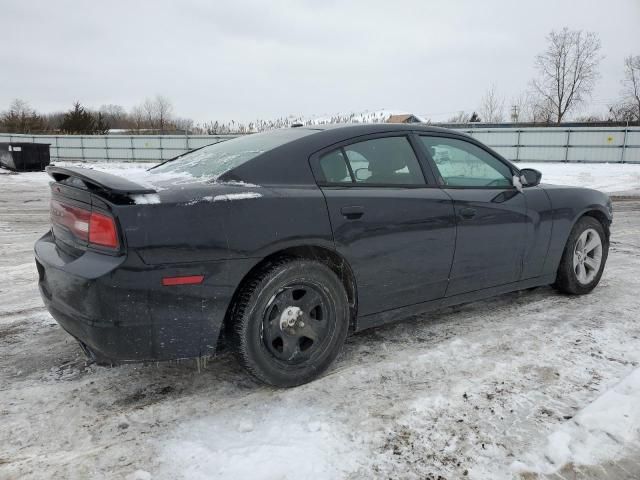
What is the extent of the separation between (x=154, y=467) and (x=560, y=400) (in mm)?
1988

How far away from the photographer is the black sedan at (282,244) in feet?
7.22

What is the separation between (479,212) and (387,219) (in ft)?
2.74

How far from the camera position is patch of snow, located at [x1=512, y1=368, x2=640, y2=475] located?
201 centimetres

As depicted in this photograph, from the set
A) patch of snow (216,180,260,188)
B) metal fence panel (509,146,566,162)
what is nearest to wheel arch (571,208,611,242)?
patch of snow (216,180,260,188)

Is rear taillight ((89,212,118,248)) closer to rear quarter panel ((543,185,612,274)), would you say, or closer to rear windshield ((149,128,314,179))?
rear windshield ((149,128,314,179))

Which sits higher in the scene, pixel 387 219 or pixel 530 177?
pixel 530 177

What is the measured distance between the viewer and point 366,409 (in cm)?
240

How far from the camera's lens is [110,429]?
224cm

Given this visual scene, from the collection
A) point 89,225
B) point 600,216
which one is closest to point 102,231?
point 89,225

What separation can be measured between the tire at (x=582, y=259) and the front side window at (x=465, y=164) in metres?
0.92

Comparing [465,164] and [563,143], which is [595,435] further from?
[563,143]

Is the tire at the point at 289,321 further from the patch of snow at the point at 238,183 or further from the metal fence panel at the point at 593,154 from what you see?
the metal fence panel at the point at 593,154

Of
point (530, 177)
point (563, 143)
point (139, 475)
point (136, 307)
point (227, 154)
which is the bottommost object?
point (139, 475)

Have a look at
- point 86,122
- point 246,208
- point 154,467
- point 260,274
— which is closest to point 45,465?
point 154,467
